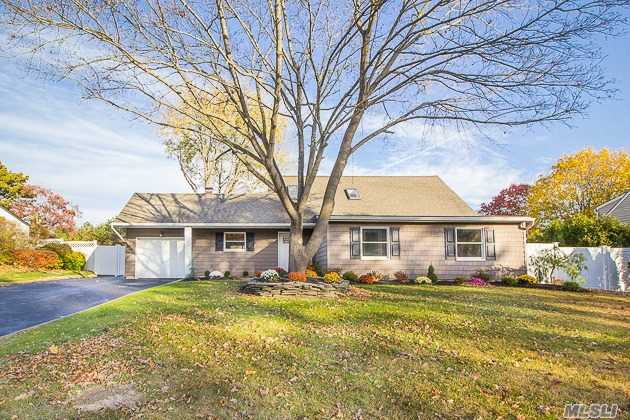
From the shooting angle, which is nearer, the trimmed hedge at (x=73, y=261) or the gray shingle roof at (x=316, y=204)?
the gray shingle roof at (x=316, y=204)

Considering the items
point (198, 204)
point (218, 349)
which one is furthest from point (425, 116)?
point (198, 204)

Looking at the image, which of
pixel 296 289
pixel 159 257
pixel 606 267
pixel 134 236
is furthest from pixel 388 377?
pixel 134 236

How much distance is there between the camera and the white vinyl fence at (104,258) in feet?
74.8

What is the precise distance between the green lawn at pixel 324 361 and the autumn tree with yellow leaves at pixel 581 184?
24.7 metres

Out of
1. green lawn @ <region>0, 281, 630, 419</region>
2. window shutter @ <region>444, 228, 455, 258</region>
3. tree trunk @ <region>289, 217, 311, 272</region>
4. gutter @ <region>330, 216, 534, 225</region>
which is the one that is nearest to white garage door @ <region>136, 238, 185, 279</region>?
gutter @ <region>330, 216, 534, 225</region>

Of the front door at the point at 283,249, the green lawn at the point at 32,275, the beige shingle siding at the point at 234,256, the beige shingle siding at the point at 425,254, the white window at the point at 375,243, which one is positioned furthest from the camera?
the front door at the point at 283,249

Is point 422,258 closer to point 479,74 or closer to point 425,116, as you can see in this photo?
point 425,116

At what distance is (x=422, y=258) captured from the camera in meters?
17.6

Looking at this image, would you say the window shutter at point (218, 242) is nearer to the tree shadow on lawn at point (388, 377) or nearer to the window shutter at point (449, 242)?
the window shutter at point (449, 242)

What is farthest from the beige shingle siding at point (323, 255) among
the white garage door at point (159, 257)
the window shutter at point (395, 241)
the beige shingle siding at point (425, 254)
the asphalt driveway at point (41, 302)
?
the asphalt driveway at point (41, 302)

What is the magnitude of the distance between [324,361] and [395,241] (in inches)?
503

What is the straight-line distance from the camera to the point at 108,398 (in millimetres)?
4332

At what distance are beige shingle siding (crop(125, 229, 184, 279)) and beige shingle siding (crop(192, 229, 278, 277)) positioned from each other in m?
1.05

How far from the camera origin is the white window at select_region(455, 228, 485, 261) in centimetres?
1775
